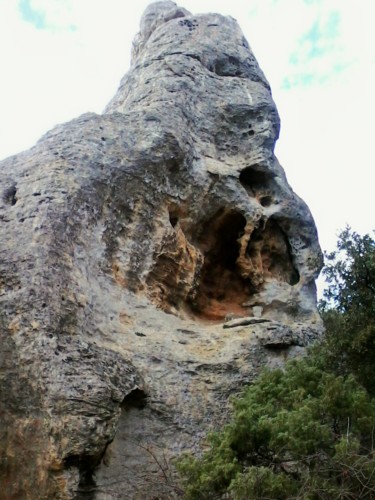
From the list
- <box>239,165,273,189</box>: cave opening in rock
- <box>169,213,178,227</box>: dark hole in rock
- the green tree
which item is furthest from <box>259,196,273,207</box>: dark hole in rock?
the green tree

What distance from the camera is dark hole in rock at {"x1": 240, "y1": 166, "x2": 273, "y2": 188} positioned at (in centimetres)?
1631

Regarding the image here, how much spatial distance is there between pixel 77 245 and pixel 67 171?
159cm

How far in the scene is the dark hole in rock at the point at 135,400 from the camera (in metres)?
10.4

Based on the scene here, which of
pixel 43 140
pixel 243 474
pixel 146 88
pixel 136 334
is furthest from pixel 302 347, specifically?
pixel 146 88

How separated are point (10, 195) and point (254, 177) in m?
6.08

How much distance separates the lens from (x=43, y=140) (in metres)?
13.9

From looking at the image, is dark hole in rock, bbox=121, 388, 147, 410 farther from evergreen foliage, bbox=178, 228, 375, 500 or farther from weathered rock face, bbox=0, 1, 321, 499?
evergreen foliage, bbox=178, 228, 375, 500

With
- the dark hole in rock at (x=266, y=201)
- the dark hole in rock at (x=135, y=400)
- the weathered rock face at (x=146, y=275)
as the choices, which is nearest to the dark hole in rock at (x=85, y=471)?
the weathered rock face at (x=146, y=275)

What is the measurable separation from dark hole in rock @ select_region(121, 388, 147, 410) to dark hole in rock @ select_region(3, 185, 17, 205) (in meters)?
4.09

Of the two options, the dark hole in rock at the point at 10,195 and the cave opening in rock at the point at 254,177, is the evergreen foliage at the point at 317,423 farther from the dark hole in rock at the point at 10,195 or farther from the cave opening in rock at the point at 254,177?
the cave opening in rock at the point at 254,177

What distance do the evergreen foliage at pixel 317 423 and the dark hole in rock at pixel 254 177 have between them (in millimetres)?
6041

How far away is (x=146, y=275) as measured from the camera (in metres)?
13.1

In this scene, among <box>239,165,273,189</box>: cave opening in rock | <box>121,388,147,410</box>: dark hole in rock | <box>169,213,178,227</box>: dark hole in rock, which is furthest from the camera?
<box>239,165,273,189</box>: cave opening in rock

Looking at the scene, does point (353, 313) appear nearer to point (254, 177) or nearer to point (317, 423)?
point (317, 423)
